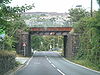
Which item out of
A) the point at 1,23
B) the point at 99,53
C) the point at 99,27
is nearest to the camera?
the point at 1,23

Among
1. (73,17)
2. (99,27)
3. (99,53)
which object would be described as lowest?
(99,53)

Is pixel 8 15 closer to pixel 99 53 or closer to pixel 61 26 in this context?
pixel 99 53

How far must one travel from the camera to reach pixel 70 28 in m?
80.4

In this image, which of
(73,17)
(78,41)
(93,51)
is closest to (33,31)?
(78,41)

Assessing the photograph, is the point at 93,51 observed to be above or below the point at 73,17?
below

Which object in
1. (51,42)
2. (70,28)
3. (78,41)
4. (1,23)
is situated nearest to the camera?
(1,23)

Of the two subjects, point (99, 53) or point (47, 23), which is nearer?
point (99, 53)

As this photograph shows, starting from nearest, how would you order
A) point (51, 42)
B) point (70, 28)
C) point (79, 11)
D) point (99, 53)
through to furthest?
1. point (99, 53)
2. point (70, 28)
3. point (79, 11)
4. point (51, 42)

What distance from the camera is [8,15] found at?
16734mm

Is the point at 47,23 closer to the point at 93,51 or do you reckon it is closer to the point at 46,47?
the point at 93,51

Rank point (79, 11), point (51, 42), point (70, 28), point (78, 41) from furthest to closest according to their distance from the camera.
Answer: point (51, 42) → point (79, 11) → point (70, 28) → point (78, 41)

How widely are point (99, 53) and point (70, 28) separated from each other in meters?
Answer: 37.8

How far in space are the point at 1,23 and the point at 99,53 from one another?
27.9 meters

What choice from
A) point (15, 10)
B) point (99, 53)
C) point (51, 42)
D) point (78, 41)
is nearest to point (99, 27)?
point (99, 53)
